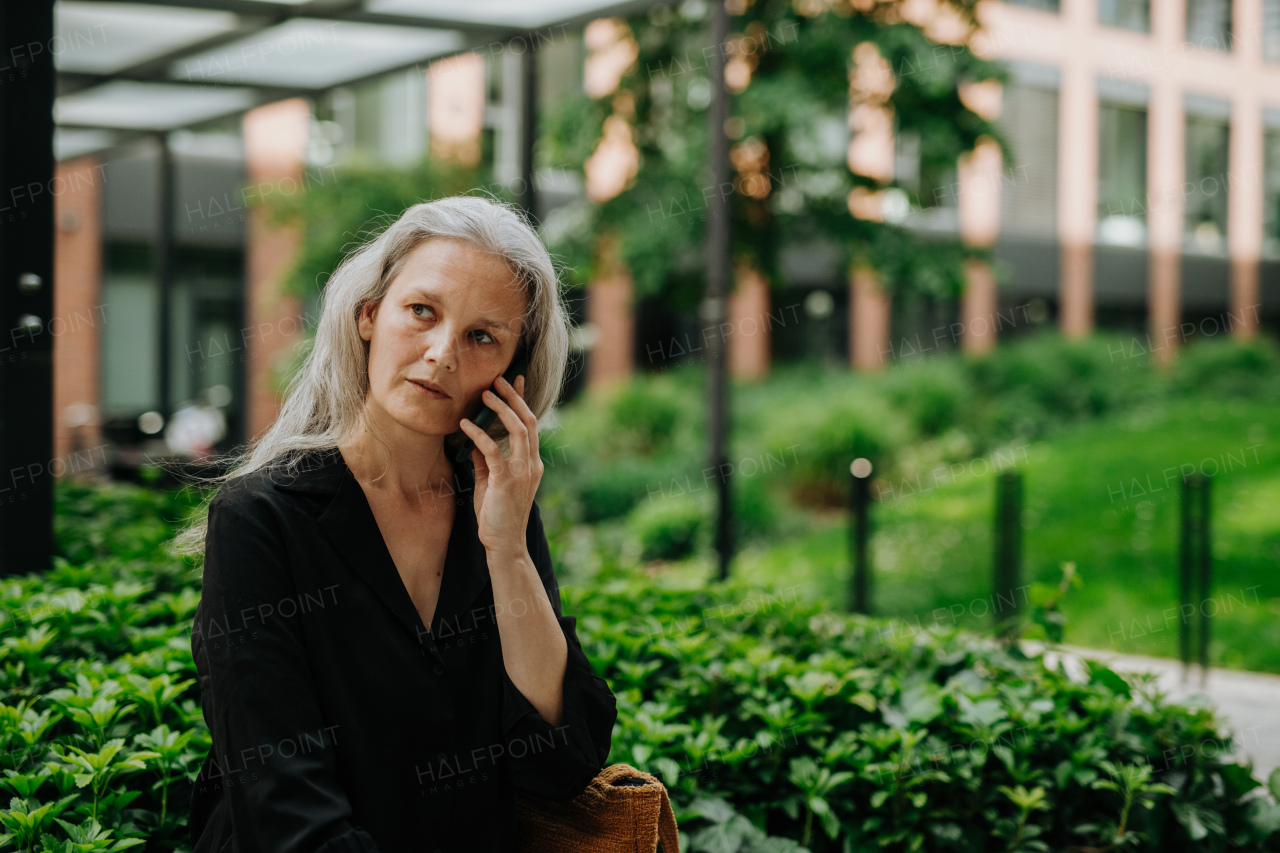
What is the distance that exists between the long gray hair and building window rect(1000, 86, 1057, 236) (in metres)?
24.3

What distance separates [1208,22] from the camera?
2886 cm

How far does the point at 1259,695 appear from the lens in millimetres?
6480

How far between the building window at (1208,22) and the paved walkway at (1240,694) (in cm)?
2641

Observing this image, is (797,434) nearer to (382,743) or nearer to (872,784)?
(872,784)

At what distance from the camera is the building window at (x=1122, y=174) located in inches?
1049

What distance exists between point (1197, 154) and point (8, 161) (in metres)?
30.7

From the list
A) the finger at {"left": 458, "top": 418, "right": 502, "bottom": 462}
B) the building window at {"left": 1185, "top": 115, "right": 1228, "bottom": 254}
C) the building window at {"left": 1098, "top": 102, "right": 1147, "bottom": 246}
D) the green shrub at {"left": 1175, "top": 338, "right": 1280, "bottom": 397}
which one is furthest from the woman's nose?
the building window at {"left": 1185, "top": 115, "right": 1228, "bottom": 254}

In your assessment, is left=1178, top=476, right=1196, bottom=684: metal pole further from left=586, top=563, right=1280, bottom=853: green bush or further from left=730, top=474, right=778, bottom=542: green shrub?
left=730, top=474, right=778, bottom=542: green shrub

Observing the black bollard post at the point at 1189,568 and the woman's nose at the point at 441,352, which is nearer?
the woman's nose at the point at 441,352

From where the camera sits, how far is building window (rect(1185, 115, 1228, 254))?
2864 cm

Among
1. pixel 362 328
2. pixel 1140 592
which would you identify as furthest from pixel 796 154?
pixel 362 328

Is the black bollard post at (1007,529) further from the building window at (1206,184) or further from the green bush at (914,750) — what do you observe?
the building window at (1206,184)

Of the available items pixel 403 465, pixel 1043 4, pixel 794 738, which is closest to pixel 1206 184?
pixel 1043 4

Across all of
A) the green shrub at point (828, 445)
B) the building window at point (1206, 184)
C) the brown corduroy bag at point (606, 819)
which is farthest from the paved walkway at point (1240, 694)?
the building window at point (1206, 184)
